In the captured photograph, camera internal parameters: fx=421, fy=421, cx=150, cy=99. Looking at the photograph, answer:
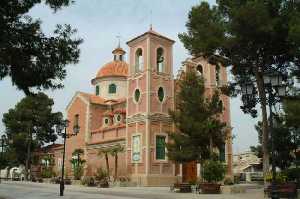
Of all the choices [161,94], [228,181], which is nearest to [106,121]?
[161,94]

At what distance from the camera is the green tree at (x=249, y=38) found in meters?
22.1

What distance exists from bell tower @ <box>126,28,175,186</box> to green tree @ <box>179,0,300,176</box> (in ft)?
43.2

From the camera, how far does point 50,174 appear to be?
50250 millimetres

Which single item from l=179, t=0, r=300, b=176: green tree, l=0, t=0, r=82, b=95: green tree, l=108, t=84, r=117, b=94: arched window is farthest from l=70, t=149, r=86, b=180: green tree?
l=0, t=0, r=82, b=95: green tree

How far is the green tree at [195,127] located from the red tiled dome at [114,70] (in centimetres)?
2031

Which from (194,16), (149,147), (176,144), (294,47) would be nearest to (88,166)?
(149,147)

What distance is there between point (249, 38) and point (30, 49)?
1321 cm

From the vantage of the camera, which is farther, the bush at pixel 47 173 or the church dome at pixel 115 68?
the church dome at pixel 115 68

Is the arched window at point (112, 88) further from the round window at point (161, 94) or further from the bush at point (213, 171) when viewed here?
the bush at point (213, 171)

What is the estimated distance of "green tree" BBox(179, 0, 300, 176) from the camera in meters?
22.1

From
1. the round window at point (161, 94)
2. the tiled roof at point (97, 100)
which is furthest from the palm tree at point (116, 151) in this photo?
the tiled roof at point (97, 100)

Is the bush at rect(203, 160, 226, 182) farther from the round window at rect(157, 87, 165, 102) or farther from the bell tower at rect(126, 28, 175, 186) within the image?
the round window at rect(157, 87, 165, 102)

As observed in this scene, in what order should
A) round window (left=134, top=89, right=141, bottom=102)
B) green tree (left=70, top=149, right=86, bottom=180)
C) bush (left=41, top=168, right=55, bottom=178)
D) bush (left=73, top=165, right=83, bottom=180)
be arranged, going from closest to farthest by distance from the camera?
round window (left=134, top=89, right=141, bottom=102) < bush (left=73, top=165, right=83, bottom=180) < green tree (left=70, top=149, right=86, bottom=180) < bush (left=41, top=168, right=55, bottom=178)

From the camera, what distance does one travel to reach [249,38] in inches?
914
